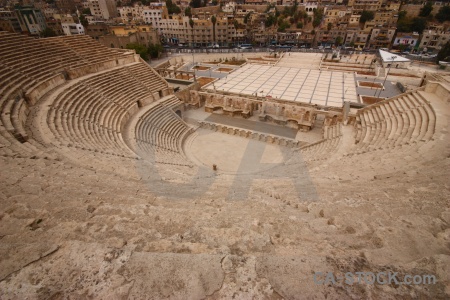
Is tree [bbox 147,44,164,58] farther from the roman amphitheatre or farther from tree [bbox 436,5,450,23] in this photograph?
tree [bbox 436,5,450,23]

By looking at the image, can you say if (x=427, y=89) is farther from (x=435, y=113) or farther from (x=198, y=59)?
(x=198, y=59)

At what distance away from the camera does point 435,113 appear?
1122cm

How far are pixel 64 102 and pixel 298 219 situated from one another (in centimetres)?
1411

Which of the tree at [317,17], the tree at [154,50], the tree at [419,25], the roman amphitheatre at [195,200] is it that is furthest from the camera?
the tree at [317,17]

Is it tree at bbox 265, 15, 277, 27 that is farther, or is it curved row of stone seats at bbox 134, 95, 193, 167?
tree at bbox 265, 15, 277, 27

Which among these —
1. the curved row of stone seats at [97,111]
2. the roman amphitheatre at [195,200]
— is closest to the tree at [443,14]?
the roman amphitheatre at [195,200]

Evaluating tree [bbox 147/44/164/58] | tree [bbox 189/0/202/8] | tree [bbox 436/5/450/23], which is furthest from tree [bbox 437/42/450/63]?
tree [bbox 189/0/202/8]

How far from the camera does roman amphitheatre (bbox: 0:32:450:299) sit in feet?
8.66

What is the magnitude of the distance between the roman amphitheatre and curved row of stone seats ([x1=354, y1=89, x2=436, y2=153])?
105 millimetres

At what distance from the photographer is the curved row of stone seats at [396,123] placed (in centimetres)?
1028

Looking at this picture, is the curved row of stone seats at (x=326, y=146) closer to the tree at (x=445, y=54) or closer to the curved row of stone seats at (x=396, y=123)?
the curved row of stone seats at (x=396, y=123)

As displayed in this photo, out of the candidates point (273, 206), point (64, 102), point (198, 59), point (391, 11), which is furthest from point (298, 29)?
point (273, 206)

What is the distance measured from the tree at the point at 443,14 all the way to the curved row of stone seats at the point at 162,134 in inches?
2652

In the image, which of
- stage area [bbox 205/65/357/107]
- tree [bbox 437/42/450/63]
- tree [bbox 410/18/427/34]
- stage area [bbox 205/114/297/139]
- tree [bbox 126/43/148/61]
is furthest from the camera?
tree [bbox 410/18/427/34]
